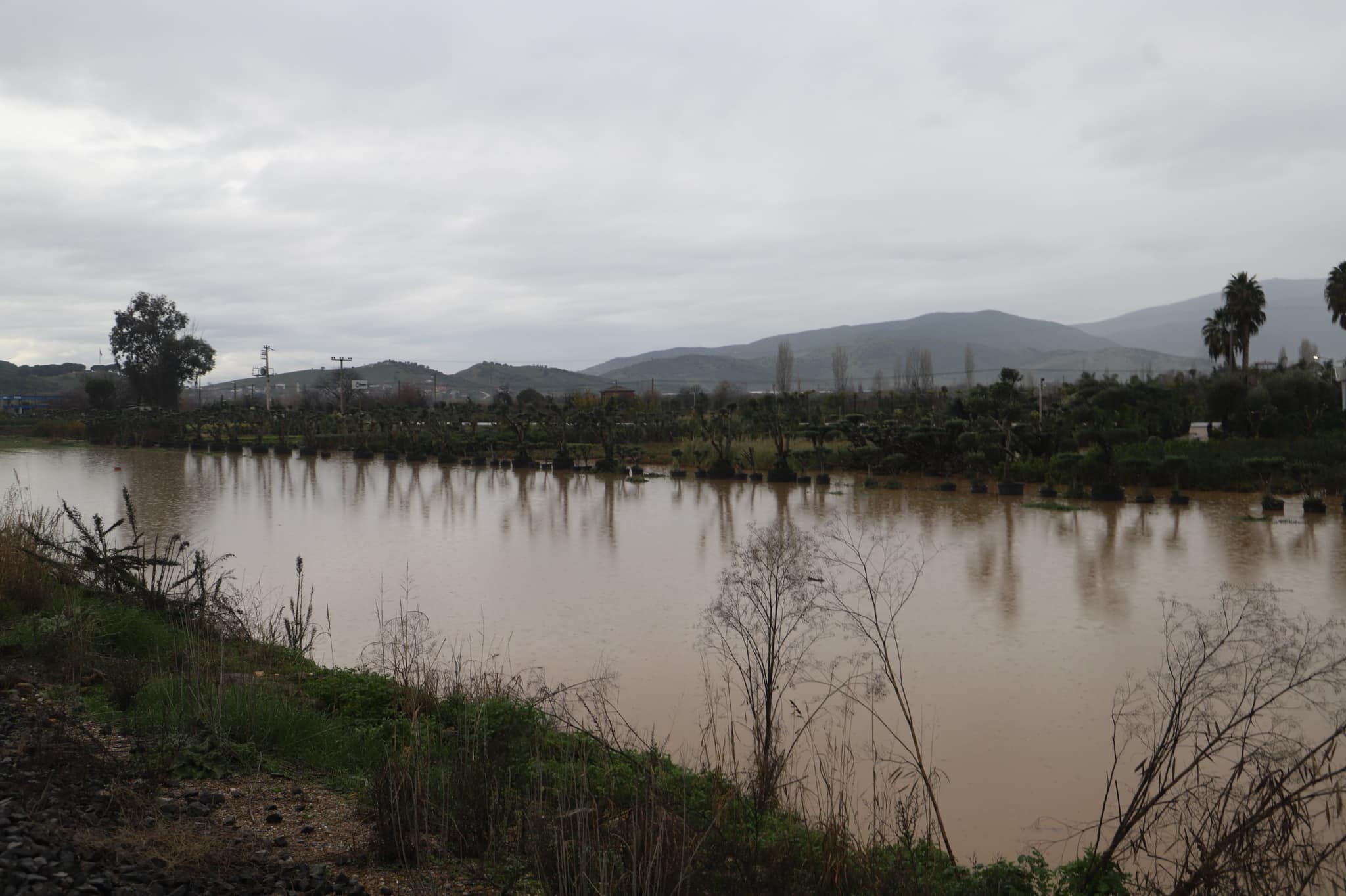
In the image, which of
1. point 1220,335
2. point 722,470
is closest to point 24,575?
point 722,470

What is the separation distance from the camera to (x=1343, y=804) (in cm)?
435

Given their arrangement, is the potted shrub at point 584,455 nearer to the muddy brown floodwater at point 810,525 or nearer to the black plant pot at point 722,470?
the muddy brown floodwater at point 810,525

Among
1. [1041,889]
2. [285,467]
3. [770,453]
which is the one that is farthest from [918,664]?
[285,467]

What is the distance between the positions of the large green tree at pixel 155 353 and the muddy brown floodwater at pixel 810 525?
39.3 meters

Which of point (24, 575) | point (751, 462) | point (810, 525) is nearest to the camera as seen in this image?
point (24, 575)

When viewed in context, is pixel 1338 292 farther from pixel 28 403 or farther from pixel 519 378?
pixel 519 378

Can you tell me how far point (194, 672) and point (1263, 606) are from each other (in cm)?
497

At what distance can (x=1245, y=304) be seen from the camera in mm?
38062

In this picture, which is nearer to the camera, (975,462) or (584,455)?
(975,462)

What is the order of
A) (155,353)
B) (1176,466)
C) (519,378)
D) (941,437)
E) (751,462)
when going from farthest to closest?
(519,378), (155,353), (751,462), (941,437), (1176,466)

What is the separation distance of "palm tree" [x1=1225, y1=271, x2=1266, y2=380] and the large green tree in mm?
57745

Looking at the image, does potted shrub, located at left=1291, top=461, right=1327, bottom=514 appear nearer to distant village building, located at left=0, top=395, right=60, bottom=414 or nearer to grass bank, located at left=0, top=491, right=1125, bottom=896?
grass bank, located at left=0, top=491, right=1125, bottom=896

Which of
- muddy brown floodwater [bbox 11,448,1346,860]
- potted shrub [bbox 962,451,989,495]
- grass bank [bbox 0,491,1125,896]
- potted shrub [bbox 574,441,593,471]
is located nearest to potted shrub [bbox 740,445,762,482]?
muddy brown floodwater [bbox 11,448,1346,860]

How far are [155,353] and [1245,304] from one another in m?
61.2
